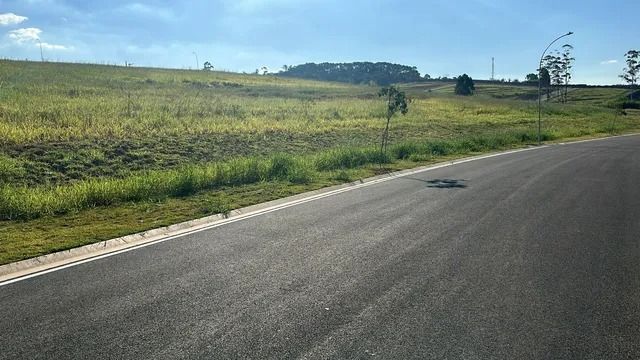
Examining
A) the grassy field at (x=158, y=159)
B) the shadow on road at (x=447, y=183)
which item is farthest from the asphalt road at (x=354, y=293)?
the shadow on road at (x=447, y=183)

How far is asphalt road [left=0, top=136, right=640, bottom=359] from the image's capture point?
425 cm

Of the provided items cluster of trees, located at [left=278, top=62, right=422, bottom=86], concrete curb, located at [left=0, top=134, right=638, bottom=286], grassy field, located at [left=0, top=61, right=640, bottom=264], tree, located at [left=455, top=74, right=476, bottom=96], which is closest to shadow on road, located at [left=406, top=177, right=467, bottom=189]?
grassy field, located at [left=0, top=61, right=640, bottom=264]

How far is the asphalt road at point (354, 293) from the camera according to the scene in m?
4.25

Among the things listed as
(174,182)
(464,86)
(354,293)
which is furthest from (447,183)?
(464,86)

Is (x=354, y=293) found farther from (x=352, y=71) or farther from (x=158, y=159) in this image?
(x=352, y=71)

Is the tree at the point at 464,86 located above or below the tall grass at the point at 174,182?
above

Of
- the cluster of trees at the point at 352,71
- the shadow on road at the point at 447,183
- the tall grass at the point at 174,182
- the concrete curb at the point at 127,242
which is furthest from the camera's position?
the cluster of trees at the point at 352,71

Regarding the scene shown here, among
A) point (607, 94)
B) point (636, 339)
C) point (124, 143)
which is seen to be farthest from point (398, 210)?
point (607, 94)

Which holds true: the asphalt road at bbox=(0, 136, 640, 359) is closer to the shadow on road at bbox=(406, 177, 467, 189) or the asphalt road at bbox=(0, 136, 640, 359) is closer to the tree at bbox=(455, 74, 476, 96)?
the shadow on road at bbox=(406, 177, 467, 189)

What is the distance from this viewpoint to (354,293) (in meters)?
5.44

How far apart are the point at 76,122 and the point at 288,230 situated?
17236mm

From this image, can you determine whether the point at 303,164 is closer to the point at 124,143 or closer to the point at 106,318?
the point at 124,143

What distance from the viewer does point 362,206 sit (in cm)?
1059

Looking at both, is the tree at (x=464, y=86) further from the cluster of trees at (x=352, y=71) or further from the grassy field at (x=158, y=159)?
the grassy field at (x=158, y=159)
